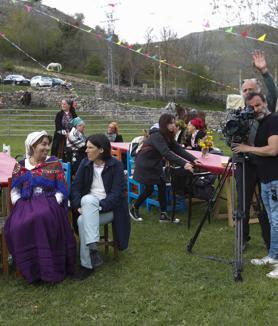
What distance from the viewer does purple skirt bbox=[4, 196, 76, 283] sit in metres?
3.94

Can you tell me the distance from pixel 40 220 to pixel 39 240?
0.16 metres

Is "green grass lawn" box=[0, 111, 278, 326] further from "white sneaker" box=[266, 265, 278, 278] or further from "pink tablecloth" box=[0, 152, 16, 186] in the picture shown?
"pink tablecloth" box=[0, 152, 16, 186]

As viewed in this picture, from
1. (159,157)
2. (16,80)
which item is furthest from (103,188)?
(16,80)

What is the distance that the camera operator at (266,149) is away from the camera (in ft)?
12.7

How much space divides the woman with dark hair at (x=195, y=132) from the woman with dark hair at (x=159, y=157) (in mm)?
1346

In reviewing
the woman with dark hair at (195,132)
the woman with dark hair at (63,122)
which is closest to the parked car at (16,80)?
the woman with dark hair at (63,122)

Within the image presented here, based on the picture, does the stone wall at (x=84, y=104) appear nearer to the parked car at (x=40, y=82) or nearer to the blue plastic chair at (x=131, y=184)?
the parked car at (x=40, y=82)

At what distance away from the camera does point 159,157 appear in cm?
607

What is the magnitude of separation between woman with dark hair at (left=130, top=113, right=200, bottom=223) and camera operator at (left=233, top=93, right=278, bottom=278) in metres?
1.67

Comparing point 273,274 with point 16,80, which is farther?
point 16,80

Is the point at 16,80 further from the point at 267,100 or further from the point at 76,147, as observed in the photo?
the point at 267,100

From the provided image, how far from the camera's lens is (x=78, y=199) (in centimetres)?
441

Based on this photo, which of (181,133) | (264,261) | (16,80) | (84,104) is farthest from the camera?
(16,80)

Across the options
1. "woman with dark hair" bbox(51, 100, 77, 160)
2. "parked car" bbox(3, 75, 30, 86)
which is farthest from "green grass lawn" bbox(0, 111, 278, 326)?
"parked car" bbox(3, 75, 30, 86)
